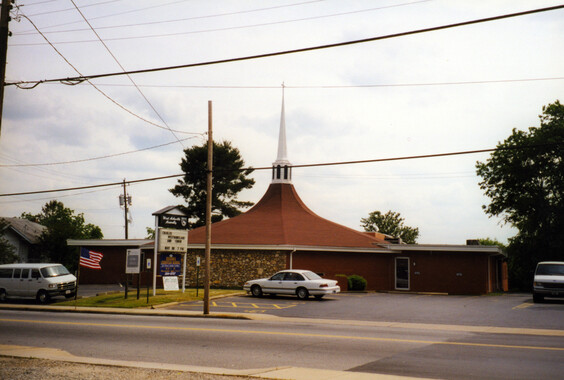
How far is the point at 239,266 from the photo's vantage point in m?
35.7

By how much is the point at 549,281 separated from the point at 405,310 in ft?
26.4

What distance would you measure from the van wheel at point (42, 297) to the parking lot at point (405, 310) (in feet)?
25.0

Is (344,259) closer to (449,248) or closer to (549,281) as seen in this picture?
(449,248)

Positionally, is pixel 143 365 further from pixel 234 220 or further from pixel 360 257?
pixel 234 220

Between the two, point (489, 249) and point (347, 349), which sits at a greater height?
point (489, 249)

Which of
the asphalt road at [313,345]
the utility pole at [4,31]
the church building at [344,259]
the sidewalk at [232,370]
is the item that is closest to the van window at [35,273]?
the asphalt road at [313,345]

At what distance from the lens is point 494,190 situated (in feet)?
149

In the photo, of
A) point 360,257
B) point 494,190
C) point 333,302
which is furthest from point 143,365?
point 494,190

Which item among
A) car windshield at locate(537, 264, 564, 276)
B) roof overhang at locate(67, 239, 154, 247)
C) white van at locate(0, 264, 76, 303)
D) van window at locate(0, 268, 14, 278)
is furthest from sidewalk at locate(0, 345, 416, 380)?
roof overhang at locate(67, 239, 154, 247)

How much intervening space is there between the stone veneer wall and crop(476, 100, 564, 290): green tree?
68.2ft

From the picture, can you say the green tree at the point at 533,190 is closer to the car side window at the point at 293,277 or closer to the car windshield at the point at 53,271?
the car side window at the point at 293,277

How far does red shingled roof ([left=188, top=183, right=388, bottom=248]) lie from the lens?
3606 centimetres

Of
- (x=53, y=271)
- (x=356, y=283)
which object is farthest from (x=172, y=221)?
(x=356, y=283)

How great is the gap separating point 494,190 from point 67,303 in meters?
35.1
